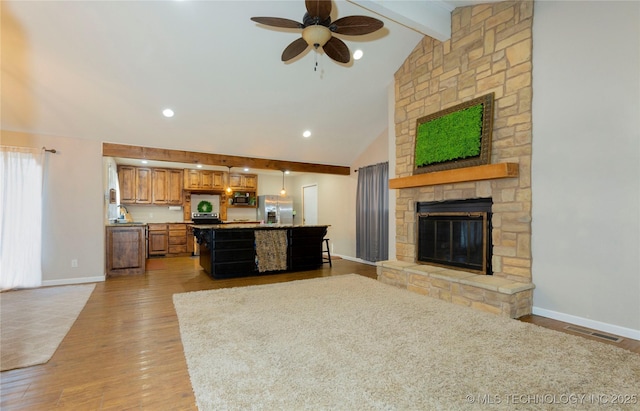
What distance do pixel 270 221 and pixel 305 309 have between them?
564 cm

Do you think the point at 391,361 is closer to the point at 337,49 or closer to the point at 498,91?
the point at 337,49

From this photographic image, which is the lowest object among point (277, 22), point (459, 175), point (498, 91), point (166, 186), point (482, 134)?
point (459, 175)

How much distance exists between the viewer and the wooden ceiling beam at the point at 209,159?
5.32 m

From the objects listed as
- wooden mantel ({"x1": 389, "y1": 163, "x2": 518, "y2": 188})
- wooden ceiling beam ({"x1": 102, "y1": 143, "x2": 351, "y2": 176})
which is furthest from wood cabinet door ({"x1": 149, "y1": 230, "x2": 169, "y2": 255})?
wooden mantel ({"x1": 389, "y1": 163, "x2": 518, "y2": 188})

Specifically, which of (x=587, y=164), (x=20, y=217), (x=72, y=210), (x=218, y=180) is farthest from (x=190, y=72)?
(x=587, y=164)

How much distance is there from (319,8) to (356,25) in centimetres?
45

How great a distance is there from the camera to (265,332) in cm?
277

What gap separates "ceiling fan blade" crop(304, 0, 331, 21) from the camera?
256 cm

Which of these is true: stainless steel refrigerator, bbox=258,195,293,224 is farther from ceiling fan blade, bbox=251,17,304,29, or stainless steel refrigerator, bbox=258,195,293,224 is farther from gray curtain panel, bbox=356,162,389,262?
ceiling fan blade, bbox=251,17,304,29

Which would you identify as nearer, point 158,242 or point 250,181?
point 158,242

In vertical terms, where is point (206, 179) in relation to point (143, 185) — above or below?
above

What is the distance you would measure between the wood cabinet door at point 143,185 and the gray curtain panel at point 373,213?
5.48 metres

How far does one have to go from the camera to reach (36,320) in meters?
3.19

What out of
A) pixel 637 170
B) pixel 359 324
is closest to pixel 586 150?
pixel 637 170
